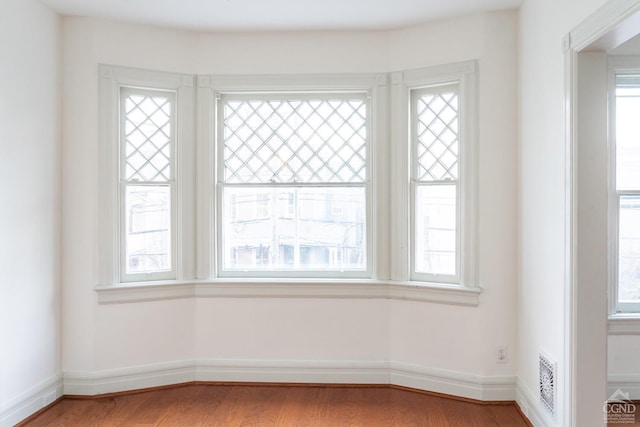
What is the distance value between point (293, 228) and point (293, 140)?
2.34ft

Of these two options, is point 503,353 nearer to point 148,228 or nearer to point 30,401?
point 148,228

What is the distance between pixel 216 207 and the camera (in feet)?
13.1

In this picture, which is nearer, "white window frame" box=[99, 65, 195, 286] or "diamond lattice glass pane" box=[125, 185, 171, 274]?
"white window frame" box=[99, 65, 195, 286]

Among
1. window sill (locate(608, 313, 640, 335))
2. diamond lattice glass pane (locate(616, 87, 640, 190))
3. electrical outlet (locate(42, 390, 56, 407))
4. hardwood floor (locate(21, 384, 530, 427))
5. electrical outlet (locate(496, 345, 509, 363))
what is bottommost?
hardwood floor (locate(21, 384, 530, 427))

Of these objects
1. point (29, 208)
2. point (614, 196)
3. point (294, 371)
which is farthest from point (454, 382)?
point (29, 208)

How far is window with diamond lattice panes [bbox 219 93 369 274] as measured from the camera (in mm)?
4031

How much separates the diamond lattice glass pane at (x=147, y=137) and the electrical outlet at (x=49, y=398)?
163 cm

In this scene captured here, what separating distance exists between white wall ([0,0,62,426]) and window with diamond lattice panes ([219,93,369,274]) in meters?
1.23

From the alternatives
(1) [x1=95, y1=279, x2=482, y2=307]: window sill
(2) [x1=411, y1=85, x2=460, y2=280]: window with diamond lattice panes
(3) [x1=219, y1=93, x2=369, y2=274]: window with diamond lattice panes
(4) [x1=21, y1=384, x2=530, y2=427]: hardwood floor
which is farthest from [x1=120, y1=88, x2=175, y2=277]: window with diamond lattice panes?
(2) [x1=411, y1=85, x2=460, y2=280]: window with diamond lattice panes

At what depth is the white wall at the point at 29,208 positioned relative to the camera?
313cm

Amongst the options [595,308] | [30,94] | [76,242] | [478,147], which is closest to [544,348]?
[595,308]

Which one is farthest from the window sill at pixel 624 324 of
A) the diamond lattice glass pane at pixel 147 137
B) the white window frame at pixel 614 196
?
the diamond lattice glass pane at pixel 147 137

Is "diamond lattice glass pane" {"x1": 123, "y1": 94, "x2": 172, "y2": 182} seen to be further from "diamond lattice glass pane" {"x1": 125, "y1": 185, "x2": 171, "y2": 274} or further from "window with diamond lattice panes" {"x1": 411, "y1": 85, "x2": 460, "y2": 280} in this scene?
"window with diamond lattice panes" {"x1": 411, "y1": 85, "x2": 460, "y2": 280}

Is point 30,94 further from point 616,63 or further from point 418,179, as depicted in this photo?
→ point 616,63
